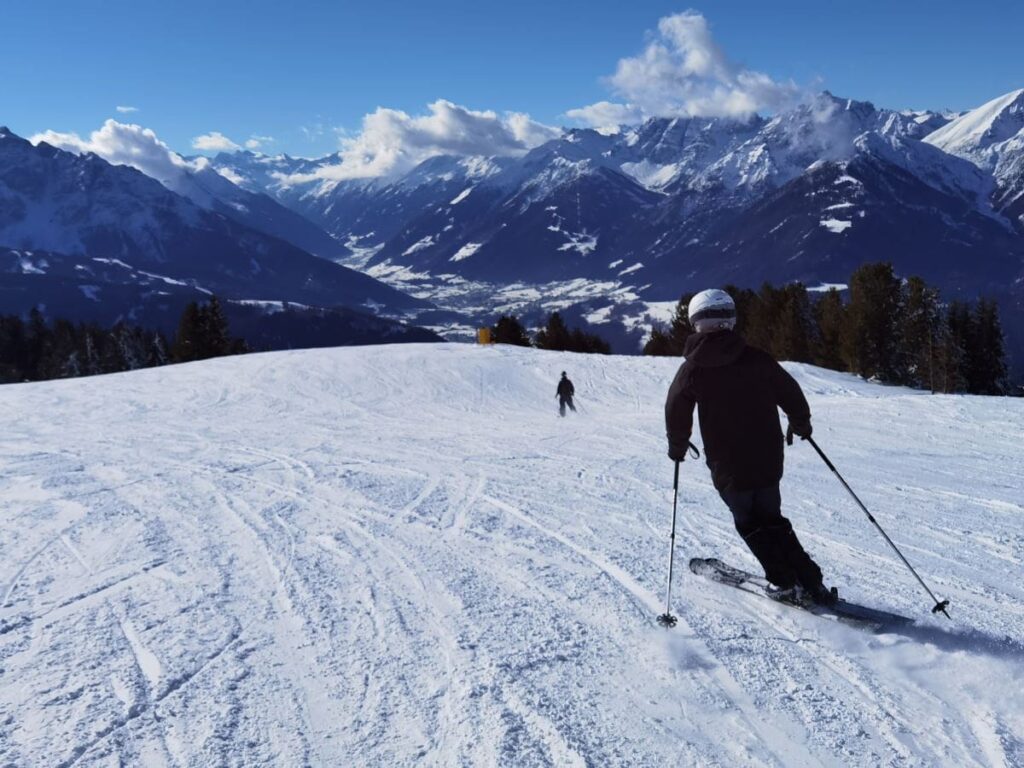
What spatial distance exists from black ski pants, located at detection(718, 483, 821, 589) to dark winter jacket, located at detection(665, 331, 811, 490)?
107mm

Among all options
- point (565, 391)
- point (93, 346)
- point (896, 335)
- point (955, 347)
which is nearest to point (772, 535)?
point (565, 391)

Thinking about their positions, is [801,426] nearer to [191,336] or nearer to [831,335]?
[831,335]

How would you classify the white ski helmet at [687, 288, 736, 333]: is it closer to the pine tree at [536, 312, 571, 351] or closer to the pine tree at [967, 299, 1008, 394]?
the pine tree at [967, 299, 1008, 394]

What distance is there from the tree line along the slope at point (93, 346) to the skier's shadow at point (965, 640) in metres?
65.9

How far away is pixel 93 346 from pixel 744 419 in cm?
8270

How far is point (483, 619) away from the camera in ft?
17.4

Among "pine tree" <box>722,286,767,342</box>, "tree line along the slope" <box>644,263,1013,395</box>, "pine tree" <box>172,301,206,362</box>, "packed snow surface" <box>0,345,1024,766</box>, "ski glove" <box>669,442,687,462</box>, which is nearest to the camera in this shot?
"packed snow surface" <box>0,345,1024,766</box>

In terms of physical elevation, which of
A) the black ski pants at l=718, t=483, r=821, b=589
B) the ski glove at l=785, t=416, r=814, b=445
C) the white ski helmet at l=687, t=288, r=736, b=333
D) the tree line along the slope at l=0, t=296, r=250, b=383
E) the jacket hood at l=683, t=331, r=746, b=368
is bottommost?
the tree line along the slope at l=0, t=296, r=250, b=383

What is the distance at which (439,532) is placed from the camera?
7879 millimetres

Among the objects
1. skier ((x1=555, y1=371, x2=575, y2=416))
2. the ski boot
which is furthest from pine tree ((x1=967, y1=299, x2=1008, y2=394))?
the ski boot

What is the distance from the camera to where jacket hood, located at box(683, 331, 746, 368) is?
4.87m

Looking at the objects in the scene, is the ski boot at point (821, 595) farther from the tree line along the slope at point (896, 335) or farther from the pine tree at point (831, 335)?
the pine tree at point (831, 335)

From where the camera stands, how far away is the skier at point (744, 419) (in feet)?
16.2

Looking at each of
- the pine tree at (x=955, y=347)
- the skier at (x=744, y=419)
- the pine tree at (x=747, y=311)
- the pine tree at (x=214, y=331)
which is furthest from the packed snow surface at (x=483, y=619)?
the pine tree at (x=214, y=331)
